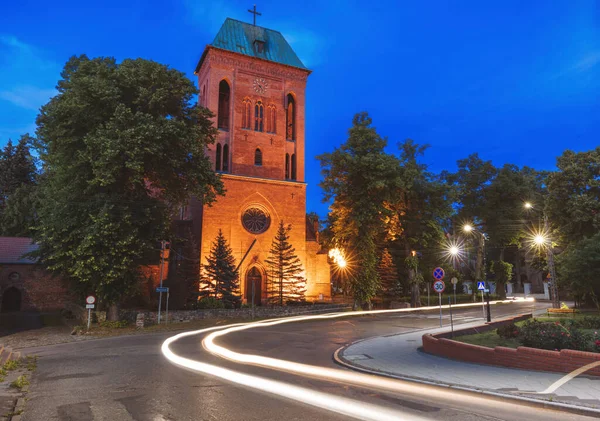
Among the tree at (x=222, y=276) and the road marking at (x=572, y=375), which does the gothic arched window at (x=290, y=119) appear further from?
the road marking at (x=572, y=375)

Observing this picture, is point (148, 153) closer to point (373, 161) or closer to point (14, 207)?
point (373, 161)

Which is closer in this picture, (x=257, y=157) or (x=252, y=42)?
(x=257, y=157)

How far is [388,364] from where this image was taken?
11484 millimetres

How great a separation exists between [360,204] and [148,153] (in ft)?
60.2

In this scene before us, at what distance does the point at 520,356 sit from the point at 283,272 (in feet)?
84.4

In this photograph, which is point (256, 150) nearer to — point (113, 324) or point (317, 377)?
point (113, 324)

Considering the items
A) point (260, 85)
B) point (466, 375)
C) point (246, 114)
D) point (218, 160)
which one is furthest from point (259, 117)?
point (466, 375)

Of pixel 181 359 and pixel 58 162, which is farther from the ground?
pixel 58 162

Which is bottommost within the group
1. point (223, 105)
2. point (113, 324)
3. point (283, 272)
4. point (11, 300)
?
point (113, 324)

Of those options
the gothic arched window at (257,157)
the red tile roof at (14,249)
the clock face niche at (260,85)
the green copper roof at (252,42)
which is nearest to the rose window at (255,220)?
the gothic arched window at (257,157)

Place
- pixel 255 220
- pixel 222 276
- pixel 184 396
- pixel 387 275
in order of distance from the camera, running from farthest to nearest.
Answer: pixel 387 275 → pixel 255 220 → pixel 222 276 → pixel 184 396

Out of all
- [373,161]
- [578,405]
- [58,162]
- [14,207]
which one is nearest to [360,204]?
[373,161]

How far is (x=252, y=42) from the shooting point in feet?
134

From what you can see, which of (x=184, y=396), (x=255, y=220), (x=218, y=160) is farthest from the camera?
(x=218, y=160)
